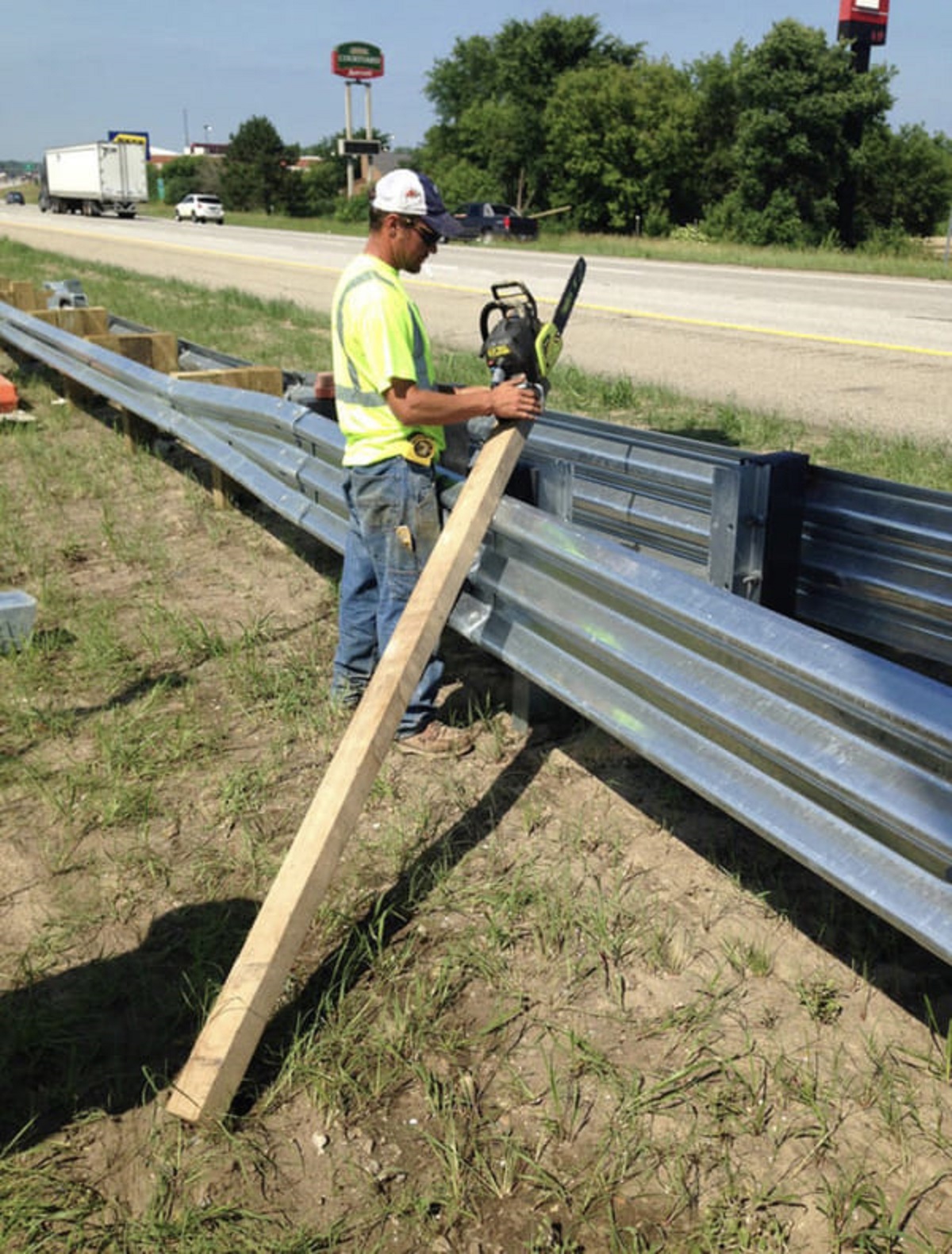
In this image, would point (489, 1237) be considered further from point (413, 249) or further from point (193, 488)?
point (193, 488)

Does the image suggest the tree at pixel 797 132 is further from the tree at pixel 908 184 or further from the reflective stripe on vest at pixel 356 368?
the reflective stripe on vest at pixel 356 368

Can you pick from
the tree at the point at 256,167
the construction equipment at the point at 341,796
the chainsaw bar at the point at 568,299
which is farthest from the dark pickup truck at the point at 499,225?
the tree at the point at 256,167

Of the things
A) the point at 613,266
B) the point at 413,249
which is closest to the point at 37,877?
the point at 413,249

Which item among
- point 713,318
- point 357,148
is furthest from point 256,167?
point 713,318

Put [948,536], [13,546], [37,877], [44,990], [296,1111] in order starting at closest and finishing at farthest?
[296,1111]
[44,990]
[37,877]
[948,536]
[13,546]

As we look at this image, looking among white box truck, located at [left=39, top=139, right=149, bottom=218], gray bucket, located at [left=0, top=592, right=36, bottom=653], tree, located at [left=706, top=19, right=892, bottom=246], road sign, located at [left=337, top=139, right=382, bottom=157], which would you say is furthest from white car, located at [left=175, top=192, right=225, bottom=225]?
gray bucket, located at [left=0, top=592, right=36, bottom=653]

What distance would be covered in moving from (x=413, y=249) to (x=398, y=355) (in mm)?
364

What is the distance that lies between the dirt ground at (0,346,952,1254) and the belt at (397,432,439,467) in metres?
0.90

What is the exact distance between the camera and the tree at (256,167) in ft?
293

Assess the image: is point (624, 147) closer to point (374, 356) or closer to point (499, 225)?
point (499, 225)

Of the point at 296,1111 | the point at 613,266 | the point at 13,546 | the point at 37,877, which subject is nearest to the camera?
the point at 296,1111

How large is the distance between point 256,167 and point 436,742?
92.9m

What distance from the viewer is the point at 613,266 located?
28.9 m

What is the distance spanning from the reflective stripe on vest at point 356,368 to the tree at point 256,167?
91.8 metres
